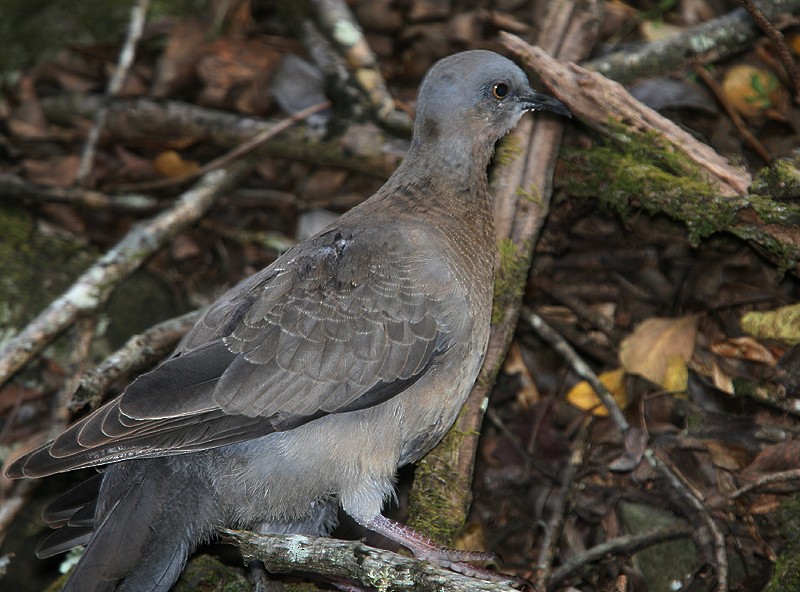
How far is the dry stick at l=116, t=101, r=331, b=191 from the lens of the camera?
5.76m

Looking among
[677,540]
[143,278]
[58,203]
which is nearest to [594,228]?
[677,540]

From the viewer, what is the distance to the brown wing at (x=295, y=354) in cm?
376

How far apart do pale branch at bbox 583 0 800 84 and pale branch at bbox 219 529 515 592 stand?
3.09 m

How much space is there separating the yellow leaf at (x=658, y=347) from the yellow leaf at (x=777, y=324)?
12.8 inches

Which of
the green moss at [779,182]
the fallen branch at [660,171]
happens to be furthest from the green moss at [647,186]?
the green moss at [779,182]

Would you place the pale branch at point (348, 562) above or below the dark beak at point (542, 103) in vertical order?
below

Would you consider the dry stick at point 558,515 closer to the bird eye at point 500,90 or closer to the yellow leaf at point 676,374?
the yellow leaf at point 676,374

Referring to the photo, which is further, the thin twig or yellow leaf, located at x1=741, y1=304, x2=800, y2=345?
the thin twig

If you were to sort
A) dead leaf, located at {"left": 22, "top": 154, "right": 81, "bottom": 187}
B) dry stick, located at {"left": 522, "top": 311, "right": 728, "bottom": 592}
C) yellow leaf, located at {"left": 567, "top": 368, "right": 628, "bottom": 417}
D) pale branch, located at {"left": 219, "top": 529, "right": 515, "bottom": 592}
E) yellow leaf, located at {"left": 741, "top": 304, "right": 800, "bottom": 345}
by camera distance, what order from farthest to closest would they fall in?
1. dead leaf, located at {"left": 22, "top": 154, "right": 81, "bottom": 187}
2. yellow leaf, located at {"left": 567, "top": 368, "right": 628, "bottom": 417}
3. yellow leaf, located at {"left": 741, "top": 304, "right": 800, "bottom": 345}
4. dry stick, located at {"left": 522, "top": 311, "right": 728, "bottom": 592}
5. pale branch, located at {"left": 219, "top": 529, "right": 515, "bottom": 592}

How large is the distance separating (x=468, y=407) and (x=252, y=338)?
110 cm

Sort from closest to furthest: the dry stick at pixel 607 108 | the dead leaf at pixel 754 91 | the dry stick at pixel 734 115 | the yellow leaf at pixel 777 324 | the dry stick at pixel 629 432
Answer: the dry stick at pixel 629 432
the yellow leaf at pixel 777 324
the dry stick at pixel 607 108
the dry stick at pixel 734 115
the dead leaf at pixel 754 91

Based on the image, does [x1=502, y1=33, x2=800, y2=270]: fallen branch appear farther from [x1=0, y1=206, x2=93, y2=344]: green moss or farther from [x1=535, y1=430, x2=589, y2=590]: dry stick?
[x1=0, y1=206, x2=93, y2=344]: green moss

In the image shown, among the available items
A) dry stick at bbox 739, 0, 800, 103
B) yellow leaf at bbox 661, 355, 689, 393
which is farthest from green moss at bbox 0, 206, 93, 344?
dry stick at bbox 739, 0, 800, 103

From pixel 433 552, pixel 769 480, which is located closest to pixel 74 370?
pixel 433 552
